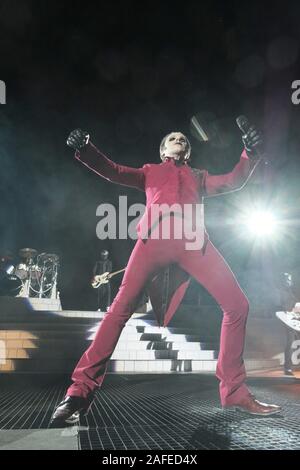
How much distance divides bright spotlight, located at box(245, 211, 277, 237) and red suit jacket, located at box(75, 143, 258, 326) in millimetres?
9940

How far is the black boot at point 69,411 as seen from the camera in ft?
9.64

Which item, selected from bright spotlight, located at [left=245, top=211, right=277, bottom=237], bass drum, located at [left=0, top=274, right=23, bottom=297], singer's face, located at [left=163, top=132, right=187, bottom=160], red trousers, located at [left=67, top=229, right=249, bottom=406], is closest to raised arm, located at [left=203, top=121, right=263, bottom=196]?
singer's face, located at [left=163, top=132, right=187, bottom=160]

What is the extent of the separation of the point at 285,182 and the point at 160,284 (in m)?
11.0

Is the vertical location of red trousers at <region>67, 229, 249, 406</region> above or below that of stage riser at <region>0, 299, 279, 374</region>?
above

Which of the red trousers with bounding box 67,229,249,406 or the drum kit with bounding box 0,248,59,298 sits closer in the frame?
the red trousers with bounding box 67,229,249,406

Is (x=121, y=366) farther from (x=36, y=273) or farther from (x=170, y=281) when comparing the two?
(x=36, y=273)

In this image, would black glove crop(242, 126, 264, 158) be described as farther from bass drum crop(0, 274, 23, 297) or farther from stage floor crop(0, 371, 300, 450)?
bass drum crop(0, 274, 23, 297)

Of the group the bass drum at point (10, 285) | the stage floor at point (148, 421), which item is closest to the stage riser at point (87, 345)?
the bass drum at point (10, 285)

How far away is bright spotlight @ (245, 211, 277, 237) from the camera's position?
13.3 metres

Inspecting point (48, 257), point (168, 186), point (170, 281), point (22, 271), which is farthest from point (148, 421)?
point (48, 257)

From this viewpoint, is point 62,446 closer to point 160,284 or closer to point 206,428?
point 206,428

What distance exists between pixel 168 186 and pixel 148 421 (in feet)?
6.95
